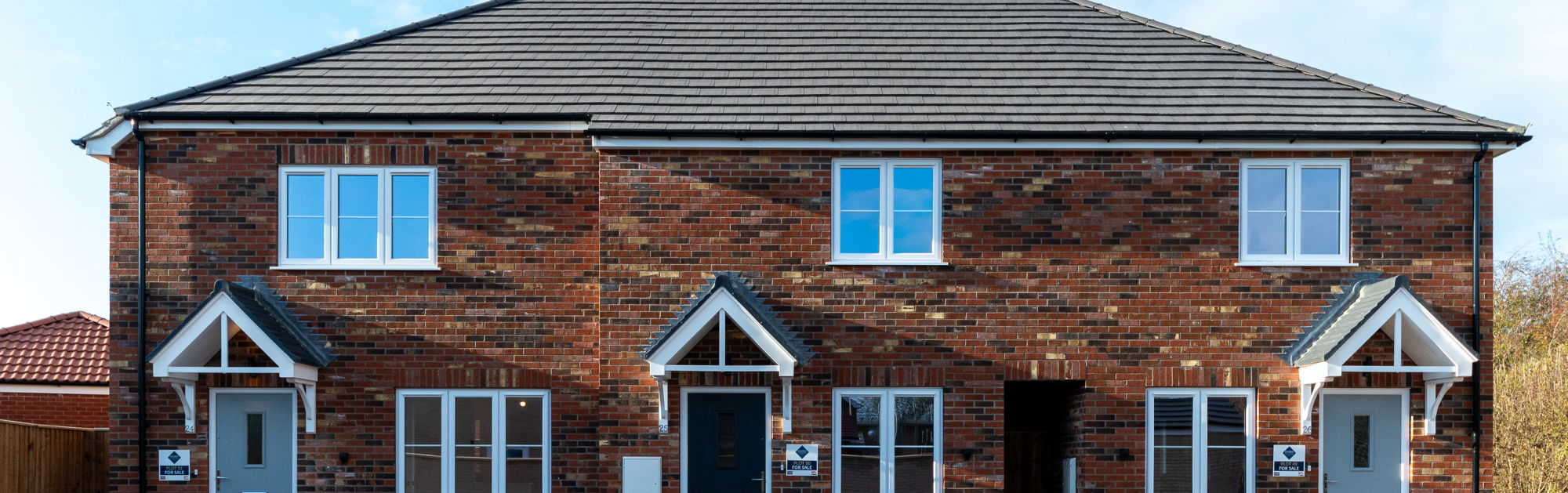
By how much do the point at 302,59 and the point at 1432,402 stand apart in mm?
12243

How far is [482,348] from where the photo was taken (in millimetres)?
10477

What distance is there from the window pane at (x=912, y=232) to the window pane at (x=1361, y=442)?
4598mm

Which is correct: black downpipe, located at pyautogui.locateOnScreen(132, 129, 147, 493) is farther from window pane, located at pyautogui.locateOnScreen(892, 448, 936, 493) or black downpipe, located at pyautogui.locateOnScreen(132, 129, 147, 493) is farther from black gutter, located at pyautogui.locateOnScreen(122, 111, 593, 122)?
window pane, located at pyautogui.locateOnScreen(892, 448, 936, 493)

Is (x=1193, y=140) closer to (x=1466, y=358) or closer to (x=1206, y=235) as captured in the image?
(x=1206, y=235)

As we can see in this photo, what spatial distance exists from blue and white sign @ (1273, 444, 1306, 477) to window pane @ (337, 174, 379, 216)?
9.24 metres

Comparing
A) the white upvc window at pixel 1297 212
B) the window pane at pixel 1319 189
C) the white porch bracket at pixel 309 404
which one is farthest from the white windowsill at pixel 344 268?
the window pane at pixel 1319 189

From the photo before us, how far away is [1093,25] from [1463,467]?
6.21 metres

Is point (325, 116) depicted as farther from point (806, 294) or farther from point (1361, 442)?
point (1361, 442)

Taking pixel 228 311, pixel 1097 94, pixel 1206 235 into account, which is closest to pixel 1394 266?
pixel 1206 235

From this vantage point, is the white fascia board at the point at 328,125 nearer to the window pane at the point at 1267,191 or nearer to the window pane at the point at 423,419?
the window pane at the point at 423,419

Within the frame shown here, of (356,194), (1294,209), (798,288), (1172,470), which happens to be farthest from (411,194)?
(1294,209)

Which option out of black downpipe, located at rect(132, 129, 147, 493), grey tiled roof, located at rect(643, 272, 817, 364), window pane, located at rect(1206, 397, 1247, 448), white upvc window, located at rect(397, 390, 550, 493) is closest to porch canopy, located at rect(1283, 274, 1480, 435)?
window pane, located at rect(1206, 397, 1247, 448)

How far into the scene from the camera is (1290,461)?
1029cm

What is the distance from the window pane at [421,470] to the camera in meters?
10.4
